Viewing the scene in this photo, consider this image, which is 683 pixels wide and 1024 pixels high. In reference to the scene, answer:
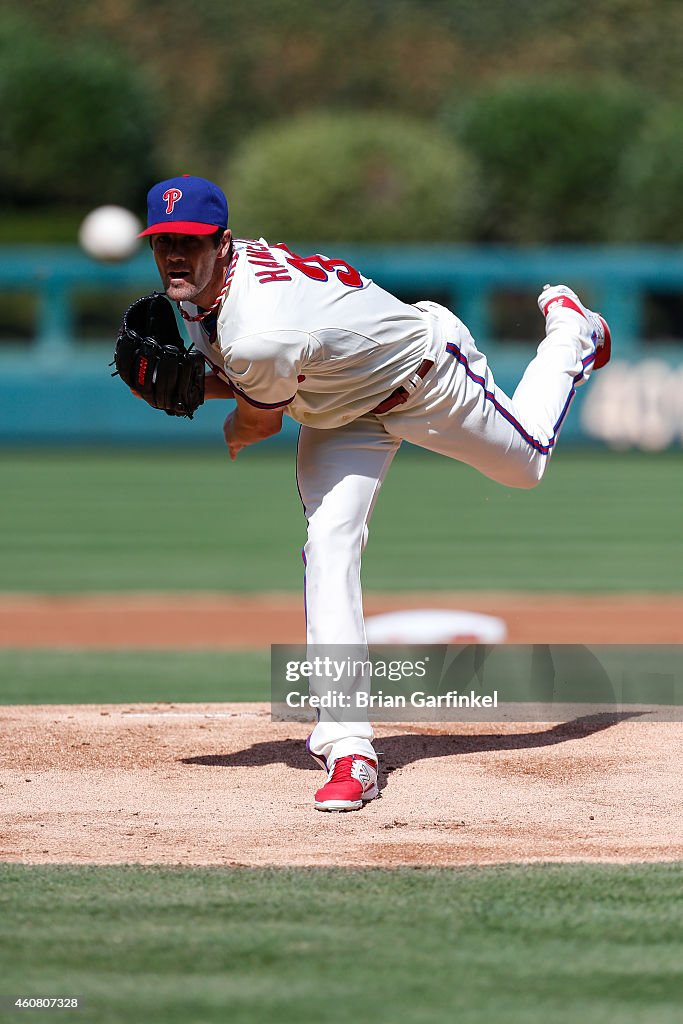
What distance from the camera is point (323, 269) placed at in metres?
4.13

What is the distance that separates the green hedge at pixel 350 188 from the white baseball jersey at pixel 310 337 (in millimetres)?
27048

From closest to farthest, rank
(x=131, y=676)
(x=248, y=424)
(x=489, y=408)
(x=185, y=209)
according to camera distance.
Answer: (x=185, y=209) < (x=248, y=424) < (x=489, y=408) < (x=131, y=676)

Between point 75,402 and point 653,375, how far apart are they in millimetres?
6820

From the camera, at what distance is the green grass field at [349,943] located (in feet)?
8.57

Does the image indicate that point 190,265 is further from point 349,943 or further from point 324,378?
point 349,943

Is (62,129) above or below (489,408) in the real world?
above

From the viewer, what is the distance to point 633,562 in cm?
1059

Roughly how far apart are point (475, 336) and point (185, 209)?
1604 centimetres

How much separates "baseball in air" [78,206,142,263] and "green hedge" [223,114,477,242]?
13.6 meters

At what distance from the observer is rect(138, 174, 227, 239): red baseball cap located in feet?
12.7

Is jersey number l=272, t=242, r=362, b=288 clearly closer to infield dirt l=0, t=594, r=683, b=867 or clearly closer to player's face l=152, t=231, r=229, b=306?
player's face l=152, t=231, r=229, b=306

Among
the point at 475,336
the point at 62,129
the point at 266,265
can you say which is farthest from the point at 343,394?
the point at 62,129

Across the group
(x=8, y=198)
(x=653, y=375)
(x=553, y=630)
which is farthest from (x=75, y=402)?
(x=8, y=198)

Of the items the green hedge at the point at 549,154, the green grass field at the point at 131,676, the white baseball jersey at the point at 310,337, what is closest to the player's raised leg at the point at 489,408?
the white baseball jersey at the point at 310,337
